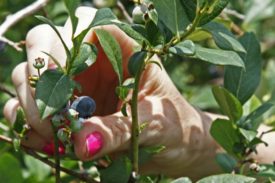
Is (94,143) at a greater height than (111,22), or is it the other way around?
(111,22)

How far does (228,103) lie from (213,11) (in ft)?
0.94

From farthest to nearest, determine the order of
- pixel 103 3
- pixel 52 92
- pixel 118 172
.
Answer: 1. pixel 103 3
2. pixel 118 172
3. pixel 52 92

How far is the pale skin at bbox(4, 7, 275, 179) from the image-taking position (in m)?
1.10

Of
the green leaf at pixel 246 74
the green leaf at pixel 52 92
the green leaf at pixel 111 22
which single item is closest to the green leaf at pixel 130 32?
the green leaf at pixel 111 22

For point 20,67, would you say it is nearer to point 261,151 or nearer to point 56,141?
point 56,141

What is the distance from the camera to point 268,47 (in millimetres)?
2570

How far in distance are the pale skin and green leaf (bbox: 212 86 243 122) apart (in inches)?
5.0

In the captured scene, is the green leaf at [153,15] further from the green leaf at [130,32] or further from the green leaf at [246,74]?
the green leaf at [246,74]

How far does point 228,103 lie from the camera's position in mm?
1190

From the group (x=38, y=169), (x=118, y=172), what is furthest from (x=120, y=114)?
(x=38, y=169)

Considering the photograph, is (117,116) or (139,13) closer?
(139,13)

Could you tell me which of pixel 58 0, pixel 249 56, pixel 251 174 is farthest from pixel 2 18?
pixel 251 174

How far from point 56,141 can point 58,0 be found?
1296 millimetres

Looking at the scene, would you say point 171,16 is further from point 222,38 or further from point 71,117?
point 71,117
